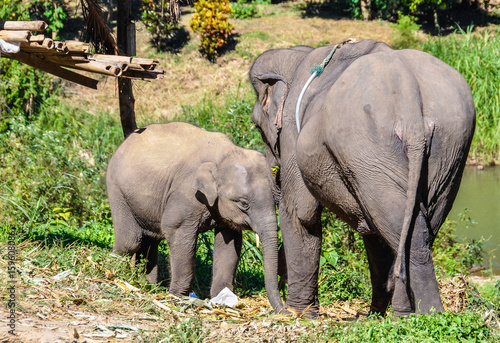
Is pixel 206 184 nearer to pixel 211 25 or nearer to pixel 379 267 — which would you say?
pixel 379 267

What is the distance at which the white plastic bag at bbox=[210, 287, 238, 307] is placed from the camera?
6.44 m

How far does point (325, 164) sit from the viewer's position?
4.61 meters

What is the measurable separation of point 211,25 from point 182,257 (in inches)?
525

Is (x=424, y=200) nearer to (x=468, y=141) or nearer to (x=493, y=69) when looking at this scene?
(x=468, y=141)

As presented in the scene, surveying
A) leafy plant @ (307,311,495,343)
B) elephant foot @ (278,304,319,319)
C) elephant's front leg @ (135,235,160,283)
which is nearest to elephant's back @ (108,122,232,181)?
elephant's front leg @ (135,235,160,283)

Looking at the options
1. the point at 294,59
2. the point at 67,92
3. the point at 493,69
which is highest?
the point at 294,59

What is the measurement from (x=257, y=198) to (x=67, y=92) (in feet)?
38.9

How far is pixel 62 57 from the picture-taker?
21.6 feet

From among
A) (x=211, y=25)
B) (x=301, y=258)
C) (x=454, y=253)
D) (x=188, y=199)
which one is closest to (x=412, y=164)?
(x=301, y=258)

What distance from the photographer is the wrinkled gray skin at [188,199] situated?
6559mm

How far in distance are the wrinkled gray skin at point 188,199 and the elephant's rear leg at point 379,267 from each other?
0.84 meters

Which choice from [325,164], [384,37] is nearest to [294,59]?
[325,164]

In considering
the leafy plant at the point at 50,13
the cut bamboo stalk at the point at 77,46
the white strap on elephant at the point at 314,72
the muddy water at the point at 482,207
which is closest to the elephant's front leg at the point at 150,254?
the cut bamboo stalk at the point at 77,46

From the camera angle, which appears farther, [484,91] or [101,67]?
[484,91]
